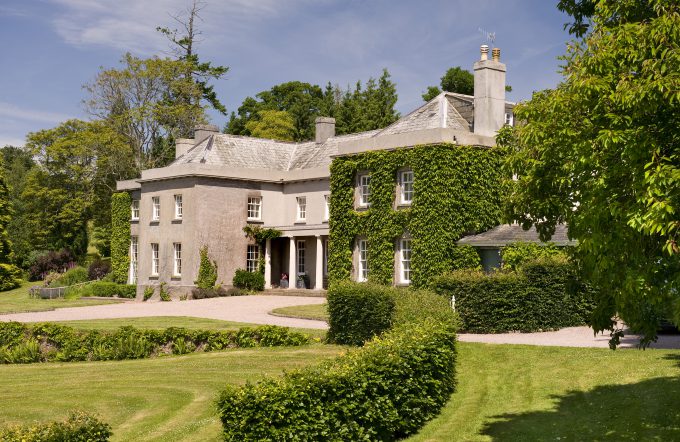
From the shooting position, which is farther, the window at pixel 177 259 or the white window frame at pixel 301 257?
the white window frame at pixel 301 257

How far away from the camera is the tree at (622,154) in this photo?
328 inches

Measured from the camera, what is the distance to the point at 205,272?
1639 inches

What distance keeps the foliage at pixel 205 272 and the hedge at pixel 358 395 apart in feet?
88.1

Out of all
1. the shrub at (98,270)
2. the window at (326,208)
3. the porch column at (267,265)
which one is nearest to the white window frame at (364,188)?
the window at (326,208)

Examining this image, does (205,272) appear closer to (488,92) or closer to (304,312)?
(304,312)

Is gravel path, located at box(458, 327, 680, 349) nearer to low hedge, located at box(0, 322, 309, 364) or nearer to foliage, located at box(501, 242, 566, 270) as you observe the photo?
foliage, located at box(501, 242, 566, 270)

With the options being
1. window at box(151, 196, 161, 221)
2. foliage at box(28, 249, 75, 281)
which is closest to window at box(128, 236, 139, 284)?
window at box(151, 196, 161, 221)

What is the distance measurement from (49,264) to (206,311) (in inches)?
1228

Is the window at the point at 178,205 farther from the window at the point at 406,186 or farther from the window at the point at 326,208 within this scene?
the window at the point at 406,186

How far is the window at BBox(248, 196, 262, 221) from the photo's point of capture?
44156 mm

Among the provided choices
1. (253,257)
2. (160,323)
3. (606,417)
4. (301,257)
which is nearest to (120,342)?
(160,323)

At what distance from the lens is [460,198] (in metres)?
31.2

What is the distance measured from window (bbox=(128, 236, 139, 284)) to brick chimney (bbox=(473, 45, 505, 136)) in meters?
24.5

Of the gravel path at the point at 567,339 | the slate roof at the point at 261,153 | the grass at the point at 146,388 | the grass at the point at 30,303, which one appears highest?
the slate roof at the point at 261,153
